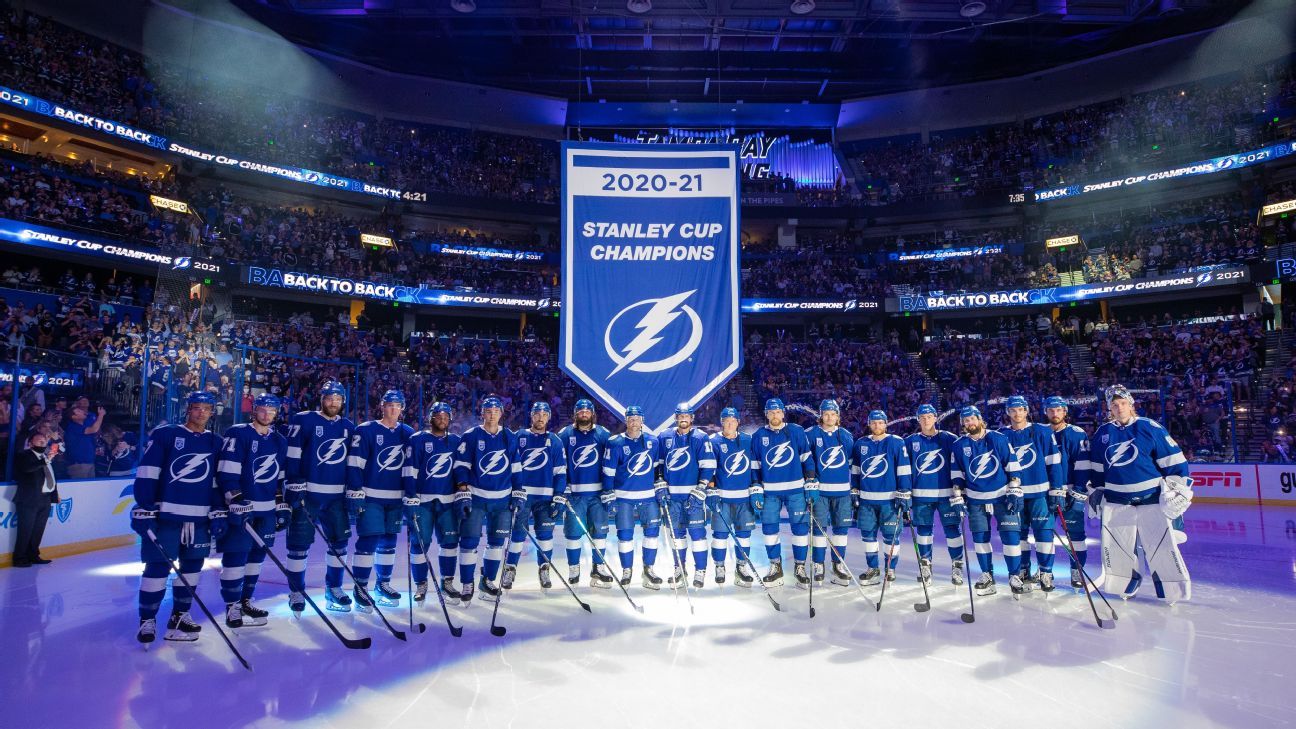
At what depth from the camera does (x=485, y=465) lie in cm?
786

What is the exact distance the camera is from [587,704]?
4543 mm

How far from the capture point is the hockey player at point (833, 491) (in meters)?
8.32

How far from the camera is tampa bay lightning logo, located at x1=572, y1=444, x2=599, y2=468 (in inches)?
337

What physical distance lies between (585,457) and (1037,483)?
5315 millimetres

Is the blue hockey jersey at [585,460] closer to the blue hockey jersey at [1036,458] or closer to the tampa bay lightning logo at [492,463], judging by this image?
the tampa bay lightning logo at [492,463]

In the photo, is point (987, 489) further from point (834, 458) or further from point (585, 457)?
point (585, 457)

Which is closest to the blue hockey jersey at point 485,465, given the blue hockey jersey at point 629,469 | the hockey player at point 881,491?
the blue hockey jersey at point 629,469

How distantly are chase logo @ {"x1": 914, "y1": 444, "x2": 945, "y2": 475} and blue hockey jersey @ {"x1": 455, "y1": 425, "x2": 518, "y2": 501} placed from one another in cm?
488

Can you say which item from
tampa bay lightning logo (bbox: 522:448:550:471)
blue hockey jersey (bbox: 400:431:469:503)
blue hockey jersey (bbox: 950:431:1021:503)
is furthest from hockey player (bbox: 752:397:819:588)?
blue hockey jersey (bbox: 400:431:469:503)

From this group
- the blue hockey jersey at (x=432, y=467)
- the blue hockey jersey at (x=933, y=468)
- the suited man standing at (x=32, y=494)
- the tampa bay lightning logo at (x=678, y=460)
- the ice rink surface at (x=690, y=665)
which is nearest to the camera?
the ice rink surface at (x=690, y=665)

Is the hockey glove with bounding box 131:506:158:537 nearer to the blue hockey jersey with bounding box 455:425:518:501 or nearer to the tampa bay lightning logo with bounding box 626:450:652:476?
the blue hockey jersey with bounding box 455:425:518:501

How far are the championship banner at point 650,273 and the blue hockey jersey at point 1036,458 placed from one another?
139 inches

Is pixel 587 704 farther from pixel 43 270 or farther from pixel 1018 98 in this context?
pixel 1018 98

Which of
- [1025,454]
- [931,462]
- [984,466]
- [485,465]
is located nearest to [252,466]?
[485,465]
